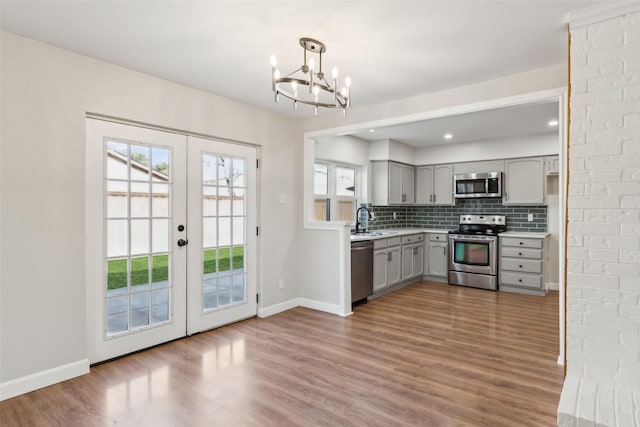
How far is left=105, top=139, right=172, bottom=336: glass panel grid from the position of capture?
10.1 ft

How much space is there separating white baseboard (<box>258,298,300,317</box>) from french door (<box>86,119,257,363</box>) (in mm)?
136

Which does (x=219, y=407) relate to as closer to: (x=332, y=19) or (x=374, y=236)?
(x=332, y=19)

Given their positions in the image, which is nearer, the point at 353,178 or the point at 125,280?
the point at 125,280

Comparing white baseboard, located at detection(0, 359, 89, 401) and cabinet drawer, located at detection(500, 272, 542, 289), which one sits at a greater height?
cabinet drawer, located at detection(500, 272, 542, 289)

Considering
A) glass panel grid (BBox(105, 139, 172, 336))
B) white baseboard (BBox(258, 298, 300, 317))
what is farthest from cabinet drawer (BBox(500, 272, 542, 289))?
glass panel grid (BBox(105, 139, 172, 336))

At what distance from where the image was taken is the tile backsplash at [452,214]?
19.7 feet

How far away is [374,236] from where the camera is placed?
204 inches

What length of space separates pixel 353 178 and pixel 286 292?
2404 millimetres

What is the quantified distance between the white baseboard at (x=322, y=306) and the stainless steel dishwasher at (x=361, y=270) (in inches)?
12.8

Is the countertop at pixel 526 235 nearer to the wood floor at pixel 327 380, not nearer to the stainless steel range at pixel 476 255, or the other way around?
the stainless steel range at pixel 476 255

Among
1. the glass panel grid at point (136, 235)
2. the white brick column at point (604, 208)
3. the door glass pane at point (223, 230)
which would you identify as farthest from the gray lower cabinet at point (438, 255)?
the glass panel grid at point (136, 235)

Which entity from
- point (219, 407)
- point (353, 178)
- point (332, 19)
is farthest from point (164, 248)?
point (353, 178)

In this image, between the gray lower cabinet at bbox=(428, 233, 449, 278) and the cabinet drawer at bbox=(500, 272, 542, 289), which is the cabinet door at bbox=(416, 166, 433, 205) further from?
the cabinet drawer at bbox=(500, 272, 542, 289)

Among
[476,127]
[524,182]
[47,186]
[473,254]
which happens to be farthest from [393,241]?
[47,186]
